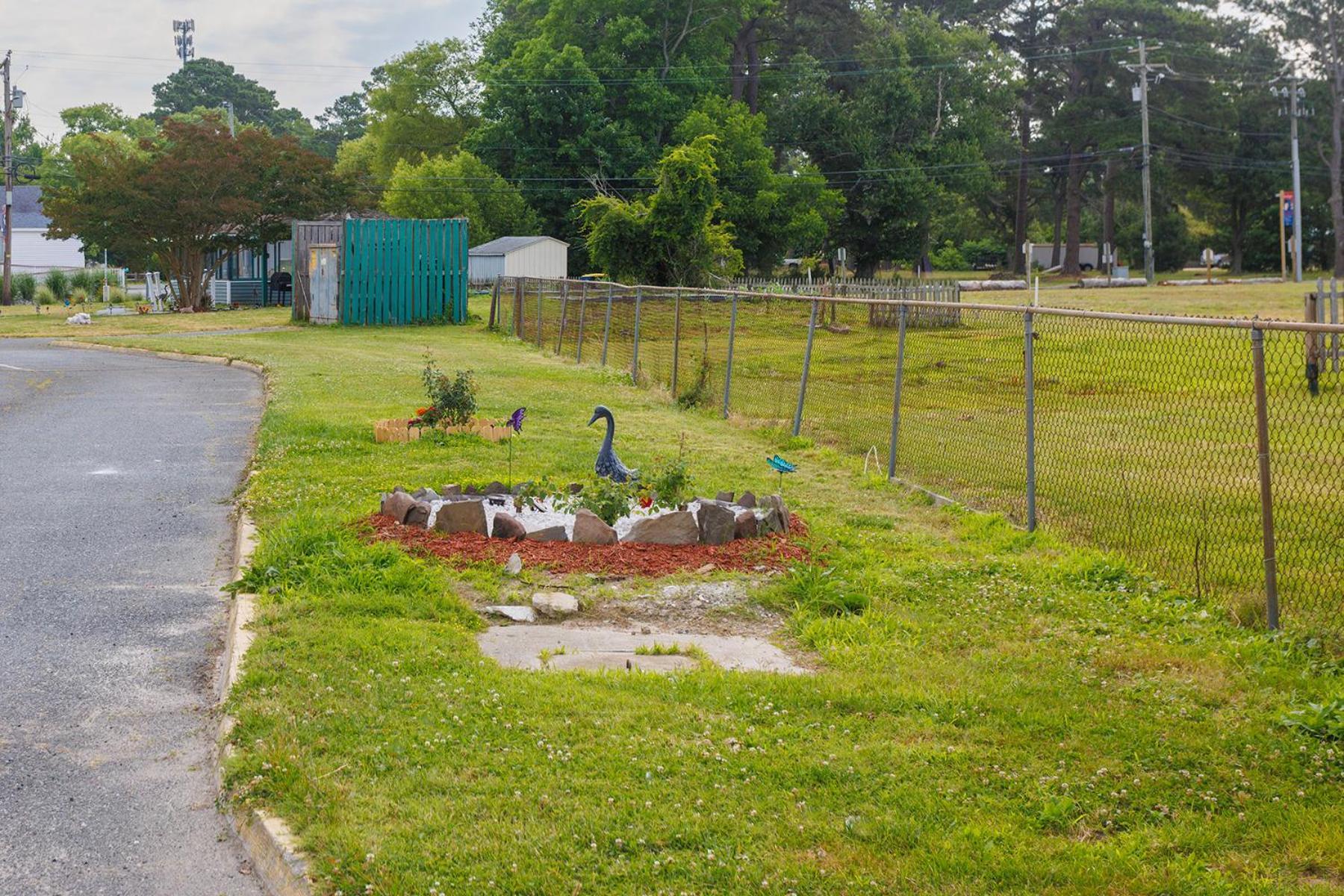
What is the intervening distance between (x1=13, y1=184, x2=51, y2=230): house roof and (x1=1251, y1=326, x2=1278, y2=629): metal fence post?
89.0 metres

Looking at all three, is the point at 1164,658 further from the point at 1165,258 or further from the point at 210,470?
the point at 1165,258

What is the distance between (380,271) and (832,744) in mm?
31416

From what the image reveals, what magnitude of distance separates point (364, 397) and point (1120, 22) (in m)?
70.7

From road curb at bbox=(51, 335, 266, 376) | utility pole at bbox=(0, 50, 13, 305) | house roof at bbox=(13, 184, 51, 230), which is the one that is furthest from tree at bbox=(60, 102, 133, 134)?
road curb at bbox=(51, 335, 266, 376)

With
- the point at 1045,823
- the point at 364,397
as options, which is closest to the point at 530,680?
the point at 1045,823

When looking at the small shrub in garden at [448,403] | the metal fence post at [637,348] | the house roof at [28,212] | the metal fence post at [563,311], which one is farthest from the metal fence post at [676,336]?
the house roof at [28,212]

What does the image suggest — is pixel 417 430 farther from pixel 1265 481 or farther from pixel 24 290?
pixel 24 290

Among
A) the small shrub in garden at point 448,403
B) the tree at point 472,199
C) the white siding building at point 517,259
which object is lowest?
the small shrub in garden at point 448,403

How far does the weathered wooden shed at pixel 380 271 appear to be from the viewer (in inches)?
1362

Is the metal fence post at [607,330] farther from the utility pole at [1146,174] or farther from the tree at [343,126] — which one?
the tree at [343,126]

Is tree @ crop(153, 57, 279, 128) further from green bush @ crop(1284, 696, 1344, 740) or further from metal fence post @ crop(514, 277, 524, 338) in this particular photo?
green bush @ crop(1284, 696, 1344, 740)

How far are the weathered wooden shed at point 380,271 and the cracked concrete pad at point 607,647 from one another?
28991 millimetres

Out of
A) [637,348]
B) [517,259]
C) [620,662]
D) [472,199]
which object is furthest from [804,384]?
[472,199]

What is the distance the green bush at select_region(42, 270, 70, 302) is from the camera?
5250 centimetres
